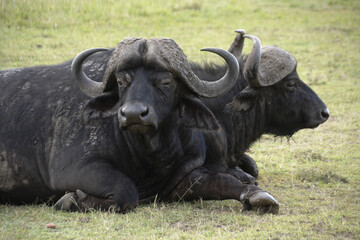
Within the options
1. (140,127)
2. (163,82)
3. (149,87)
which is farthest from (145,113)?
(163,82)

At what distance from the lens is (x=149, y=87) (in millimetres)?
4848

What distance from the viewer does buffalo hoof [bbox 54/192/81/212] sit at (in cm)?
505

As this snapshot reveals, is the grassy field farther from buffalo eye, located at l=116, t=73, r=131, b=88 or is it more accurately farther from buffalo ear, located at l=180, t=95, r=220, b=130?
buffalo eye, located at l=116, t=73, r=131, b=88

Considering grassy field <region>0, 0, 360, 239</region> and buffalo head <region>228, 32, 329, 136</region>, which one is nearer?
grassy field <region>0, 0, 360, 239</region>

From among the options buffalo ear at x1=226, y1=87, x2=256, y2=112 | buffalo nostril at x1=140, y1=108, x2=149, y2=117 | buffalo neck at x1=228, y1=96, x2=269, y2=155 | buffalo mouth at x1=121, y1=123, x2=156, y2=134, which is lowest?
buffalo neck at x1=228, y1=96, x2=269, y2=155

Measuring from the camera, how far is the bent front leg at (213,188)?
5.16 m

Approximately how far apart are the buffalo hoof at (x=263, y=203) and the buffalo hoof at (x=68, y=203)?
1.53 m

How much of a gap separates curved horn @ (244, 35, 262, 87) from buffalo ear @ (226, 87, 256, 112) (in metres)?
0.09

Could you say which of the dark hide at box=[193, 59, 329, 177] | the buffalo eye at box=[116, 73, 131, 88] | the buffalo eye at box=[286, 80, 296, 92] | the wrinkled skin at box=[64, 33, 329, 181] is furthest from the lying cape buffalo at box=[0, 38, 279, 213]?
the buffalo eye at box=[286, 80, 296, 92]

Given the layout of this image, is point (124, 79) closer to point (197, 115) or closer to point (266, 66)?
point (197, 115)

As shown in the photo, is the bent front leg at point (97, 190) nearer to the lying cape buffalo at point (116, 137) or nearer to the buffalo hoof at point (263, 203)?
the lying cape buffalo at point (116, 137)

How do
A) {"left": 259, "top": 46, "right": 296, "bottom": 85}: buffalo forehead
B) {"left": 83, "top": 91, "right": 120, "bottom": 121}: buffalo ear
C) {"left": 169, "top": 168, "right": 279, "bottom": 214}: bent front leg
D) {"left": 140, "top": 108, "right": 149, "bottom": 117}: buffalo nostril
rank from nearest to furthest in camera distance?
{"left": 140, "top": 108, "right": 149, "bottom": 117}: buffalo nostril → {"left": 169, "top": 168, "right": 279, "bottom": 214}: bent front leg → {"left": 83, "top": 91, "right": 120, "bottom": 121}: buffalo ear → {"left": 259, "top": 46, "right": 296, "bottom": 85}: buffalo forehead

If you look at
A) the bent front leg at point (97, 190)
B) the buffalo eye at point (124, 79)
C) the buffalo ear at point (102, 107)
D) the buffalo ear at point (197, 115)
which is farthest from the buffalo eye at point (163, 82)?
the bent front leg at point (97, 190)

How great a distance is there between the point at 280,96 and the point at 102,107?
1942 millimetres
